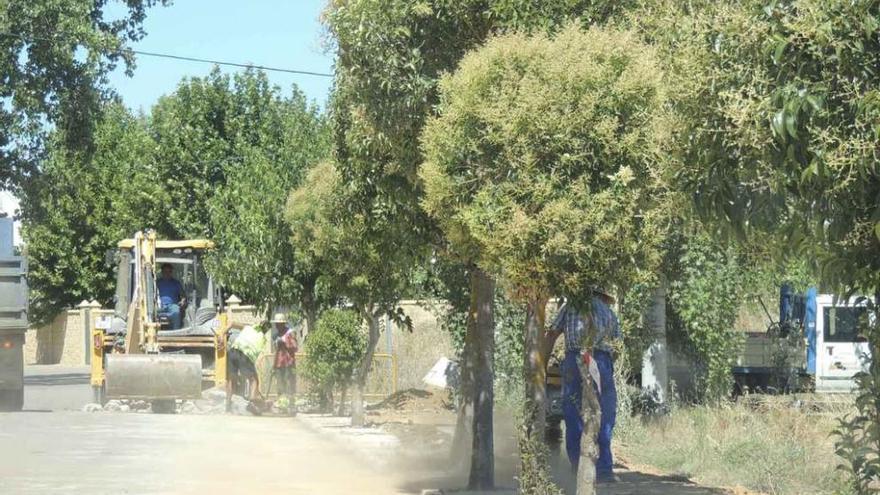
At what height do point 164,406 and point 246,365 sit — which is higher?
point 246,365

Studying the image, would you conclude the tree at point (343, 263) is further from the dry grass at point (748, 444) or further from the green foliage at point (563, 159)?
the green foliage at point (563, 159)

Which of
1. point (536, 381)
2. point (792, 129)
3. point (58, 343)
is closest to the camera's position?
point (792, 129)

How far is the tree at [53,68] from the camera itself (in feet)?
108

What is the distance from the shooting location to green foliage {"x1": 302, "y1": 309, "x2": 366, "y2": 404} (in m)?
21.6

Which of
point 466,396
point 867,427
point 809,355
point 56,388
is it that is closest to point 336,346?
point 466,396

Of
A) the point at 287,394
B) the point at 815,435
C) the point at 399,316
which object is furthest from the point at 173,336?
the point at 815,435

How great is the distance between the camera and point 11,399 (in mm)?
23859

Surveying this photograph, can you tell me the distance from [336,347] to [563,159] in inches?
515

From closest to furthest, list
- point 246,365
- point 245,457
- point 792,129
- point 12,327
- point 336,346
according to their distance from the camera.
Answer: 1. point 792,129
2. point 245,457
3. point 336,346
4. point 12,327
5. point 246,365

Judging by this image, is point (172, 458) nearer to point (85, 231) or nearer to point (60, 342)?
point (85, 231)

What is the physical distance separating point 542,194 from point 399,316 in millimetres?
11928

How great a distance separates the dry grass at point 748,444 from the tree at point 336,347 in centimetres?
538

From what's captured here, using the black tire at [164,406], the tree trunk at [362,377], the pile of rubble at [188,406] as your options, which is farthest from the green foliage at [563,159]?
the pile of rubble at [188,406]

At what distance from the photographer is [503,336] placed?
20.4 meters
